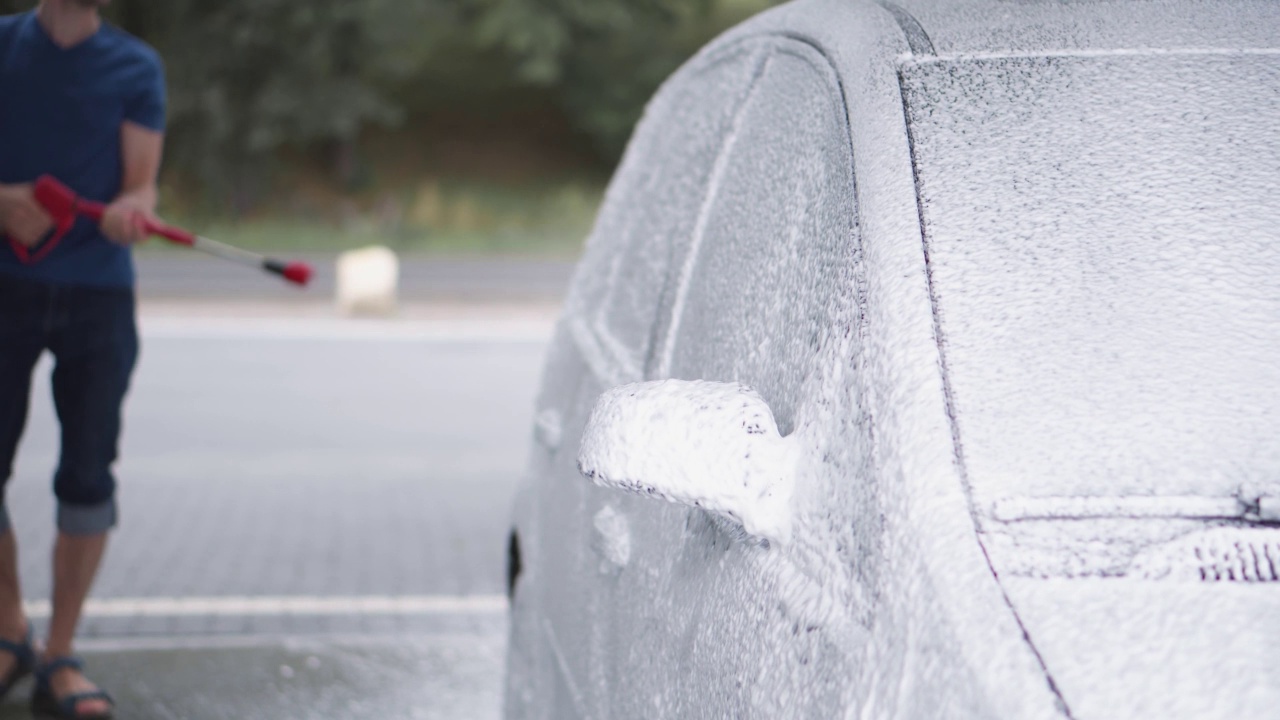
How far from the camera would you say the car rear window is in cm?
153

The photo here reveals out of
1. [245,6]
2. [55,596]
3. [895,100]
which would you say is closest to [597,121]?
[245,6]

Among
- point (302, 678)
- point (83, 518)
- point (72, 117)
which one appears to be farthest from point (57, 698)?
point (72, 117)

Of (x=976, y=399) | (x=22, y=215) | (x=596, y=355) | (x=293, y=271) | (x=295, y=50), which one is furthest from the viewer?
(x=295, y=50)

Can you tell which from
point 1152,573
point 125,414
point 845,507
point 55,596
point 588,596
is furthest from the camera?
point 125,414

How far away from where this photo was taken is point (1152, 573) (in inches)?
56.0

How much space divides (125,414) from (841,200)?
8.02 metres

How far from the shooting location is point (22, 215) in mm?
3869

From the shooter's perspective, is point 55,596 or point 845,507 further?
point 55,596

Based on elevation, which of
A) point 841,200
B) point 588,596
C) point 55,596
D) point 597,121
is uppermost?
point 597,121

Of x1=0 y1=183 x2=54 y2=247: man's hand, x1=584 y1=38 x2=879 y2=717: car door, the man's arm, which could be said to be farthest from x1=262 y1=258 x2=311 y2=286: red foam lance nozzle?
x1=584 y1=38 x2=879 y2=717: car door

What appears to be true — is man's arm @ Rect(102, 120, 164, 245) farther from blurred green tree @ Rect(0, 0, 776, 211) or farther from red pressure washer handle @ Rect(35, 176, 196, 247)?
blurred green tree @ Rect(0, 0, 776, 211)

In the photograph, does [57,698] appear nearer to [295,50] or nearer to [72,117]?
[72,117]

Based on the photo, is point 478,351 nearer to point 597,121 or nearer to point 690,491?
point 690,491

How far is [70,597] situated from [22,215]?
3.44 feet
